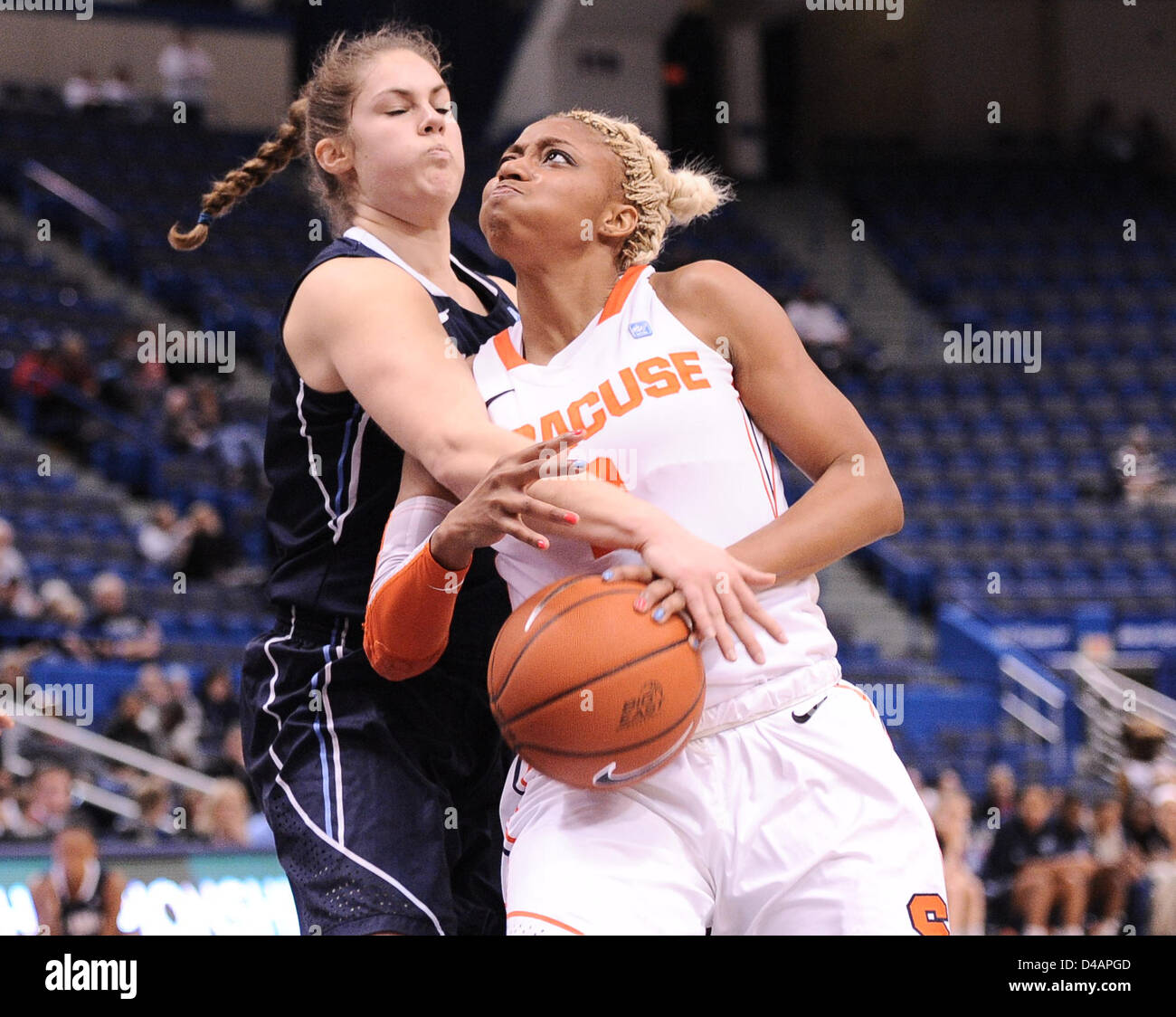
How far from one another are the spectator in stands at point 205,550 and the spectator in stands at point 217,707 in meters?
1.38

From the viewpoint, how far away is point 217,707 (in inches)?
309

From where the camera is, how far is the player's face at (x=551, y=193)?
A: 2.68m

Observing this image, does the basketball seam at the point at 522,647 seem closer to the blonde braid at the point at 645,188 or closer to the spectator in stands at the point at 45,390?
the blonde braid at the point at 645,188

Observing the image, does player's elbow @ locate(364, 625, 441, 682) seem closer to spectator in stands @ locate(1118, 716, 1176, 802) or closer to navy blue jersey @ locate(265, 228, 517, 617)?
navy blue jersey @ locate(265, 228, 517, 617)

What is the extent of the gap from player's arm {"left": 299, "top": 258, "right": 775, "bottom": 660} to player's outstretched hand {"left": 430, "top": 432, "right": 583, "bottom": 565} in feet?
0.05

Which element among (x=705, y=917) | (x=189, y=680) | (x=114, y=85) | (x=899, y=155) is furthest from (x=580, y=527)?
(x=899, y=155)

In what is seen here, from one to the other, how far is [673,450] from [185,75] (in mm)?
13141

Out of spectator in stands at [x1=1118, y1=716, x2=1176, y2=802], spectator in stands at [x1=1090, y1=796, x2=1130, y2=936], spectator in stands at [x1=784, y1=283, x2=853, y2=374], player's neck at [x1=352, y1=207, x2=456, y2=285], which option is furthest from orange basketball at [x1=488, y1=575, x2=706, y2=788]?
spectator in stands at [x1=784, y1=283, x2=853, y2=374]

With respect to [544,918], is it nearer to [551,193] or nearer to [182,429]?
[551,193]

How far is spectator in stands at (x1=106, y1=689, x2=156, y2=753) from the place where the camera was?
7.43 m

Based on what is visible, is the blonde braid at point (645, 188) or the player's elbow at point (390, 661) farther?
the blonde braid at point (645, 188)

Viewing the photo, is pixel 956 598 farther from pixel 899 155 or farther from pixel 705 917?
pixel 705 917

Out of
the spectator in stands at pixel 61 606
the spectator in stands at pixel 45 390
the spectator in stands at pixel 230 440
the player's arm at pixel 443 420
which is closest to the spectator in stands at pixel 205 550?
the spectator in stands at pixel 230 440
